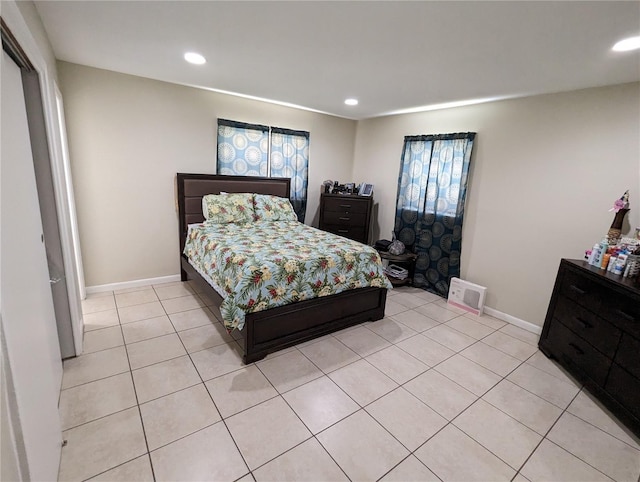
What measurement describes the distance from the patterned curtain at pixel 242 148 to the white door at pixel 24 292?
84.6 inches

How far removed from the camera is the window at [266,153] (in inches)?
145

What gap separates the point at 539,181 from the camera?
2879 mm

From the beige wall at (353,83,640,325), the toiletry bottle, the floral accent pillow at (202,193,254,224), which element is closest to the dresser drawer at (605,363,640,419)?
the toiletry bottle

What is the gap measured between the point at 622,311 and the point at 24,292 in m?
3.22

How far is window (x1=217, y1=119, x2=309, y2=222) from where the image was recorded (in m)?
3.69

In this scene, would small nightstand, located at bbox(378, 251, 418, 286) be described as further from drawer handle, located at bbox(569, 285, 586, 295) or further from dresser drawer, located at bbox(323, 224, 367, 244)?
drawer handle, located at bbox(569, 285, 586, 295)

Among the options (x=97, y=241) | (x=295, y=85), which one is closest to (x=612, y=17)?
(x=295, y=85)

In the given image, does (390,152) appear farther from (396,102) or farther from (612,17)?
(612,17)

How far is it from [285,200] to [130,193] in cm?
174

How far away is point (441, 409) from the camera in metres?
1.92

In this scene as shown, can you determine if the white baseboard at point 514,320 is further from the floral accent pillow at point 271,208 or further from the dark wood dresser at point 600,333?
the floral accent pillow at point 271,208

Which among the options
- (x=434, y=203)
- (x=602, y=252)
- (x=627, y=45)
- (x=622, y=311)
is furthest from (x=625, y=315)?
(x=434, y=203)

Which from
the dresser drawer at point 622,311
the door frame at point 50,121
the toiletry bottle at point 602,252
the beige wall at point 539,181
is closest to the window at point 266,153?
the beige wall at point 539,181

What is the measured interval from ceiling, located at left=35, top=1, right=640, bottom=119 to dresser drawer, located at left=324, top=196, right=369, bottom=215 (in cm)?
156
